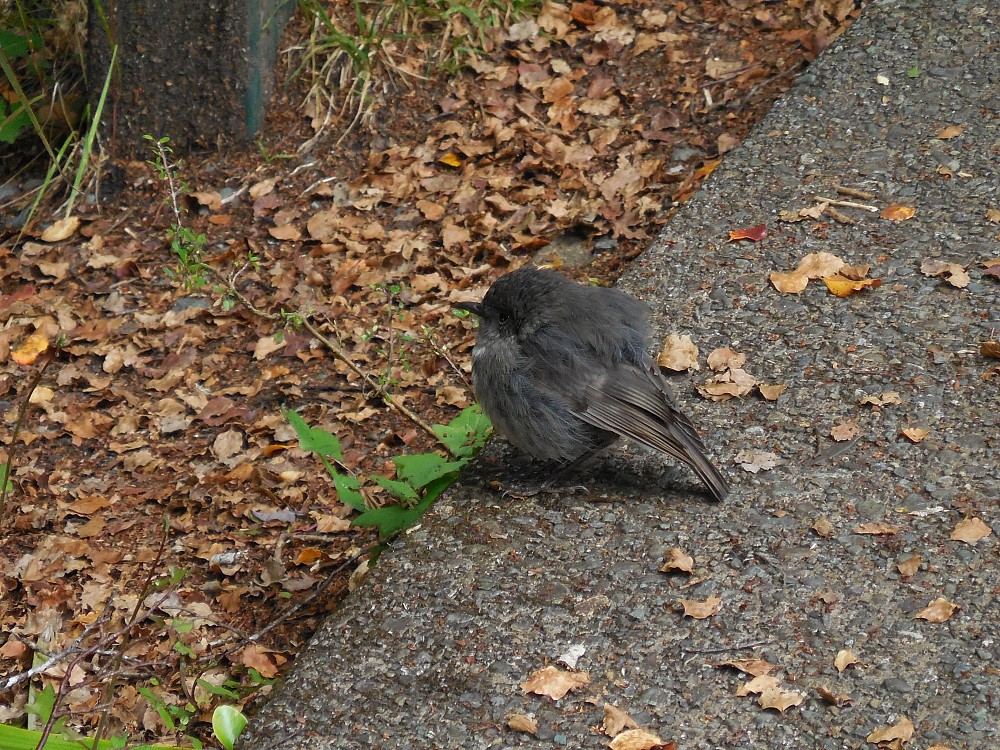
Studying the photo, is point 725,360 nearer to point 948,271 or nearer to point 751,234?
point 751,234

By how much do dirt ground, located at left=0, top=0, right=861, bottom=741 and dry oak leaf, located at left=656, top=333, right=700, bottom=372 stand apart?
1491mm

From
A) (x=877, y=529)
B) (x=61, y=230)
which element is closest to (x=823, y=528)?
(x=877, y=529)

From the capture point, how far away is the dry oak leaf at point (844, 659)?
10.7 ft

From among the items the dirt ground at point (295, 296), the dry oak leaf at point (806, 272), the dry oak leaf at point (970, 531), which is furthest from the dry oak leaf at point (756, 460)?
the dirt ground at point (295, 296)

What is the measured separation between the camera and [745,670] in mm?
3256

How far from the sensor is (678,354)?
4625 mm

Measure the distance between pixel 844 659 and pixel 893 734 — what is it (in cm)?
30

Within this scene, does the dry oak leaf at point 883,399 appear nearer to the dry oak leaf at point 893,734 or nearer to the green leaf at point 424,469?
the dry oak leaf at point 893,734

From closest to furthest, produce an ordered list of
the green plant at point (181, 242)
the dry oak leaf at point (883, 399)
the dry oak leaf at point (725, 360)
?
1. the dry oak leaf at point (883, 399)
2. the dry oak leaf at point (725, 360)
3. the green plant at point (181, 242)

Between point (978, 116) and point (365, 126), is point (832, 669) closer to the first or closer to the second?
point (978, 116)

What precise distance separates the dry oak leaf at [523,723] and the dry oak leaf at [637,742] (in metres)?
0.23

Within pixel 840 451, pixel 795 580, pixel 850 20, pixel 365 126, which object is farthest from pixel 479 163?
pixel 795 580

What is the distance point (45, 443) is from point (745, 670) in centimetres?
402

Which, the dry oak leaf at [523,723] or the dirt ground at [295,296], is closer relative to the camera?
the dry oak leaf at [523,723]
